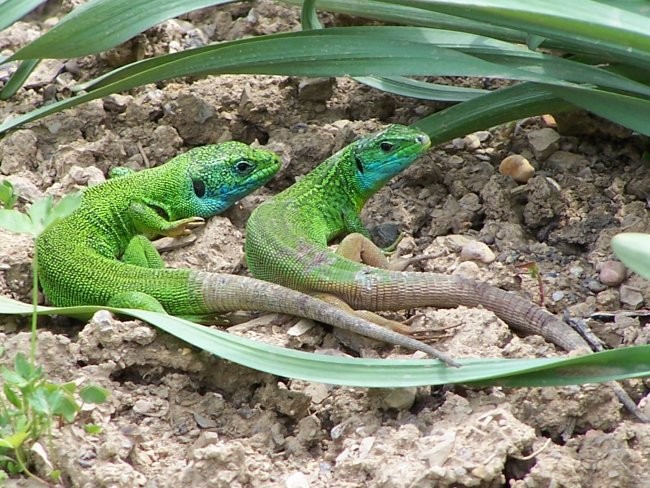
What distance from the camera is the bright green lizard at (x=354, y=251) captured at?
371 cm

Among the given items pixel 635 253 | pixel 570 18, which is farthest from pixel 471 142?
pixel 635 253

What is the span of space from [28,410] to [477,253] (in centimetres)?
190

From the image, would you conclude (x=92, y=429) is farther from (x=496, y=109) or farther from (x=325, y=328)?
(x=496, y=109)

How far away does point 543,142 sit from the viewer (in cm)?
468

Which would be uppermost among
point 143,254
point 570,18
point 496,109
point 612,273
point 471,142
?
point 570,18

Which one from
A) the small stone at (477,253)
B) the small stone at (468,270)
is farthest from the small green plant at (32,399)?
the small stone at (477,253)

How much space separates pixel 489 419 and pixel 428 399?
0.30 metres

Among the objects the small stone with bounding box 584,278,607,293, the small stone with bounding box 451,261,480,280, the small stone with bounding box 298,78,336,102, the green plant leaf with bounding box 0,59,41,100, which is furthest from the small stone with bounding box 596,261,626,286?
the green plant leaf with bounding box 0,59,41,100

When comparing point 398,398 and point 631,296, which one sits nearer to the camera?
point 398,398

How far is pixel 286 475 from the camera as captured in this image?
3.06 m

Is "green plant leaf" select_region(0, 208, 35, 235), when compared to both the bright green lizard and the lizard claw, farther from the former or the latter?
the lizard claw

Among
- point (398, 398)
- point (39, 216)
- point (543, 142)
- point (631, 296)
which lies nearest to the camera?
point (39, 216)

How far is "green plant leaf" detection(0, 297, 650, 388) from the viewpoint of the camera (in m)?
2.84

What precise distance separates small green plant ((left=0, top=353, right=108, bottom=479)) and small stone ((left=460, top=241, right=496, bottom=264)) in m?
1.71
